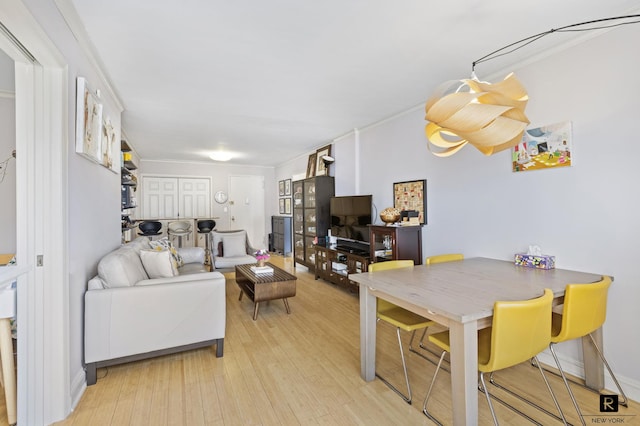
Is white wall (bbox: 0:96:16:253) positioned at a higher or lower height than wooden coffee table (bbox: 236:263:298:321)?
higher

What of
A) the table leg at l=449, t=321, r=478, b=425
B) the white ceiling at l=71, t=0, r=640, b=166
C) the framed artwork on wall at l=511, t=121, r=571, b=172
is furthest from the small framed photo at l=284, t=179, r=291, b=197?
the table leg at l=449, t=321, r=478, b=425

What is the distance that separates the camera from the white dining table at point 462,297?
4.55 ft

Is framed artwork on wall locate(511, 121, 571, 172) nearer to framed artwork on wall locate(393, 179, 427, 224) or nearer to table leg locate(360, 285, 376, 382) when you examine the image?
framed artwork on wall locate(393, 179, 427, 224)

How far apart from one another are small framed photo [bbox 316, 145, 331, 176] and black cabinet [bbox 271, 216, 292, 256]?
2.11 meters

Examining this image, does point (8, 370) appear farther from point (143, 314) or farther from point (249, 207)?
point (249, 207)

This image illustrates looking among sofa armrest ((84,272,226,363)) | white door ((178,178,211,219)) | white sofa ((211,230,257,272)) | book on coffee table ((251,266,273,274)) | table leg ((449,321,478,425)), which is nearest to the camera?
table leg ((449,321,478,425))

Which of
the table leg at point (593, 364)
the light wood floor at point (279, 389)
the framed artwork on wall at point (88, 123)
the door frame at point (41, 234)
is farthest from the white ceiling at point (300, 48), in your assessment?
the light wood floor at point (279, 389)

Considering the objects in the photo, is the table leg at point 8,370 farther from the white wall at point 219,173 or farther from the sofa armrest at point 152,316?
the white wall at point 219,173

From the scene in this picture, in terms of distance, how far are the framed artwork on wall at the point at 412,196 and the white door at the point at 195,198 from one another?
216 inches

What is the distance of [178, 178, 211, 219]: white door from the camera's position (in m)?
7.51

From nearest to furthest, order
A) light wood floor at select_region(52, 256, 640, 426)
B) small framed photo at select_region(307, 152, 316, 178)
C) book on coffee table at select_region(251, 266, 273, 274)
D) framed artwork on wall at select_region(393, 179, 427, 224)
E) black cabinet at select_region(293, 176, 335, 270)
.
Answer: light wood floor at select_region(52, 256, 640, 426)
framed artwork on wall at select_region(393, 179, 427, 224)
book on coffee table at select_region(251, 266, 273, 274)
black cabinet at select_region(293, 176, 335, 270)
small framed photo at select_region(307, 152, 316, 178)

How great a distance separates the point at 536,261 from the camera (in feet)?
7.72

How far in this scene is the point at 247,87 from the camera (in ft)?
9.89

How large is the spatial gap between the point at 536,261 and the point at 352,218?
2468mm
